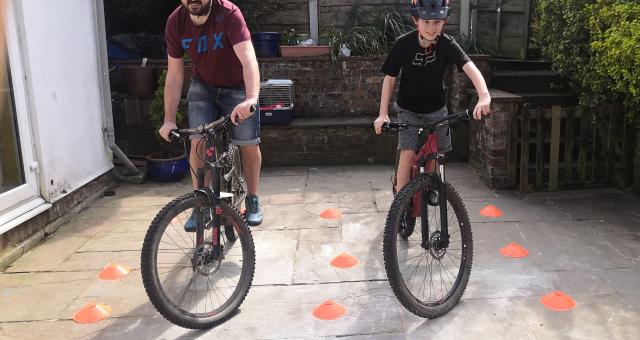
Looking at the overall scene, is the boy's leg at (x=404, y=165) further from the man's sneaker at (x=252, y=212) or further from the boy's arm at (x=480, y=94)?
the man's sneaker at (x=252, y=212)

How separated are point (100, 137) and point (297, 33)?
3.23 metres

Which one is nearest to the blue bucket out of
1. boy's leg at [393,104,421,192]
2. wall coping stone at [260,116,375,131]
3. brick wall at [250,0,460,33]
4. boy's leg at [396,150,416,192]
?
brick wall at [250,0,460,33]

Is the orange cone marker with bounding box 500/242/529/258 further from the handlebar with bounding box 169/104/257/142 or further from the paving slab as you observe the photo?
the handlebar with bounding box 169/104/257/142

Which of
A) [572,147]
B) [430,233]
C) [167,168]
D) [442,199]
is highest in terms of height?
[442,199]

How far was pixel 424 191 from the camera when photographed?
3.21 m

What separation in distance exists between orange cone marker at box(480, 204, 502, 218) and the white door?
11.8ft

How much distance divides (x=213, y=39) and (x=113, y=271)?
5.57ft

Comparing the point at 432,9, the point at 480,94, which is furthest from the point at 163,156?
the point at 480,94

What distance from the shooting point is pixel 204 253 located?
3.09 m

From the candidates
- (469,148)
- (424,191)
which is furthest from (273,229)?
(469,148)

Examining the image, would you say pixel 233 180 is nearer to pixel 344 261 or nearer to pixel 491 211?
pixel 344 261

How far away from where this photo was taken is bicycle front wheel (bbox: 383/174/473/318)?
301 centimetres

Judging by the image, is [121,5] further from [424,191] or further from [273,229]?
[424,191]

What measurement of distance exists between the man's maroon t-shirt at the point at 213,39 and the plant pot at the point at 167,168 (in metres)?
2.45
